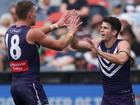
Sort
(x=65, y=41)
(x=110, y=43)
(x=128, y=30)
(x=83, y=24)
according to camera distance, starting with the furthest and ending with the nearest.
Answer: (x=83, y=24) → (x=128, y=30) → (x=110, y=43) → (x=65, y=41)

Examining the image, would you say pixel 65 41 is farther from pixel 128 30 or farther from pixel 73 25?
pixel 128 30

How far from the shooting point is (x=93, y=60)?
13984 millimetres

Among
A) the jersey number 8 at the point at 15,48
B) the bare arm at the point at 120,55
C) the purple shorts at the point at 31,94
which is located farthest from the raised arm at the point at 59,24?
the purple shorts at the point at 31,94

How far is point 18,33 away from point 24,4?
425 mm

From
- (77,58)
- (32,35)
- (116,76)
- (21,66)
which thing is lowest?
(77,58)

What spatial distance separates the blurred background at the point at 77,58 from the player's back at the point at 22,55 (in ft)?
9.95

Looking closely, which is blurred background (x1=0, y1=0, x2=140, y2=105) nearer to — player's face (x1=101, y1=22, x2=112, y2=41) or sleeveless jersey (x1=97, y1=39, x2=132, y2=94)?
player's face (x1=101, y1=22, x2=112, y2=41)

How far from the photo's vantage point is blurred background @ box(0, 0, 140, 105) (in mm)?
13516

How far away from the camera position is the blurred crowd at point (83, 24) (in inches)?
548

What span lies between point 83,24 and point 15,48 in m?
5.37

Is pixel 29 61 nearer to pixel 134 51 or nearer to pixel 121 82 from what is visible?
pixel 121 82

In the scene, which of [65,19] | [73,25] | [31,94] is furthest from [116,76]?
[31,94]

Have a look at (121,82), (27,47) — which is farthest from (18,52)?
(121,82)

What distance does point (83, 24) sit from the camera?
14.8 m
